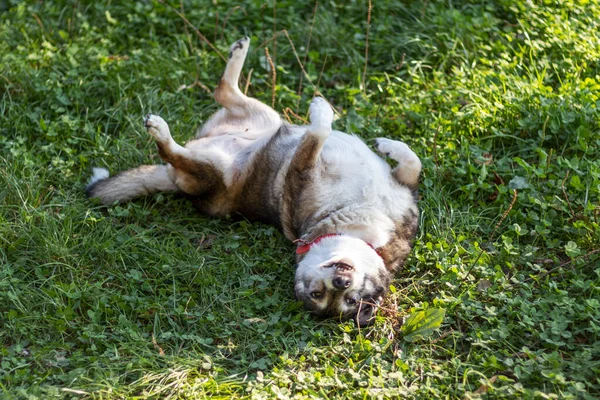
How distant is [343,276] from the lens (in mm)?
3934

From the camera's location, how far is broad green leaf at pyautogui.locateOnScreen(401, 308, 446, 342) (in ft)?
13.0

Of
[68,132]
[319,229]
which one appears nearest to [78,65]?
[68,132]

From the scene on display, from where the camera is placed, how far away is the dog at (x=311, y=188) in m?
4.12

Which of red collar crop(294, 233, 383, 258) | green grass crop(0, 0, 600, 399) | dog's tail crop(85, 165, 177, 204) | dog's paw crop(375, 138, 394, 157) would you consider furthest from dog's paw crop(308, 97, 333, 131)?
dog's tail crop(85, 165, 177, 204)

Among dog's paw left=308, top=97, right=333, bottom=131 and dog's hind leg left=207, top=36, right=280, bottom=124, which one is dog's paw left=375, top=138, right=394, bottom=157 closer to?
dog's paw left=308, top=97, right=333, bottom=131

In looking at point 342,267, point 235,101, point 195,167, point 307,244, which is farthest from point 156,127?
point 342,267

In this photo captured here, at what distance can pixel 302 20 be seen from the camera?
6.27 metres

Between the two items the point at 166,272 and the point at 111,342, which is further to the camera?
the point at 166,272

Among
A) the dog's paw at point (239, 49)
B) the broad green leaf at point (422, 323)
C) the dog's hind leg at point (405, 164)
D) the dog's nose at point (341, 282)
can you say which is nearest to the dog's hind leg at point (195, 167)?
the dog's paw at point (239, 49)

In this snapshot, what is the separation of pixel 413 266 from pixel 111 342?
1787 mm

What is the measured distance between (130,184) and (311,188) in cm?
124

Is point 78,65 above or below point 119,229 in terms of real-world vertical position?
above

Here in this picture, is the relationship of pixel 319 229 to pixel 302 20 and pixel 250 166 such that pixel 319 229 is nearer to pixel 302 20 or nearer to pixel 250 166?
pixel 250 166

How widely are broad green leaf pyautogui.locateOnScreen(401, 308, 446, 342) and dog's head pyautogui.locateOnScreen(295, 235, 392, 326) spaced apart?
21 cm
